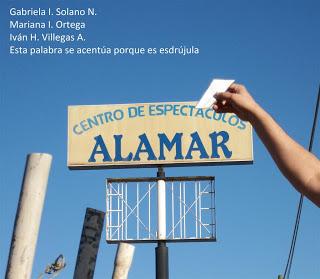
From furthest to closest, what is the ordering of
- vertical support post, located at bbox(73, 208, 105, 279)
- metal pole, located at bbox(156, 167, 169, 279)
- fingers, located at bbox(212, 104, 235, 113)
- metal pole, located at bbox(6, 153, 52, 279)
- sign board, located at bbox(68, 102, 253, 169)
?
sign board, located at bbox(68, 102, 253, 169) < metal pole, located at bbox(156, 167, 169, 279) < vertical support post, located at bbox(73, 208, 105, 279) < metal pole, located at bbox(6, 153, 52, 279) < fingers, located at bbox(212, 104, 235, 113)

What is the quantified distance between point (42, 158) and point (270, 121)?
12.2ft

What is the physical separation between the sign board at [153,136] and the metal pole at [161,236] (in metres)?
0.60

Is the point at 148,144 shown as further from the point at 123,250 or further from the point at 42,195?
the point at 42,195

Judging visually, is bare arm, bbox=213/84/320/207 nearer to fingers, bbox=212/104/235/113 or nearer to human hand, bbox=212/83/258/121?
human hand, bbox=212/83/258/121

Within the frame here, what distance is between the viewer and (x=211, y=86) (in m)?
1.88

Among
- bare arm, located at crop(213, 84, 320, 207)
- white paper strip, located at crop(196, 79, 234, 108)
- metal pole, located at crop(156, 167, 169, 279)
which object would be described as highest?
metal pole, located at crop(156, 167, 169, 279)

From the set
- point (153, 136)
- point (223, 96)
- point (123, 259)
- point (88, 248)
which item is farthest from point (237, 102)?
point (153, 136)

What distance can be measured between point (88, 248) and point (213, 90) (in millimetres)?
4256

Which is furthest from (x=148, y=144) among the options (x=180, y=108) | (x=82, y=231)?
(x=82, y=231)

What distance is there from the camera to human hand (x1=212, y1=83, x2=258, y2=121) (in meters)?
1.67

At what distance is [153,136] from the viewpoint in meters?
19.6

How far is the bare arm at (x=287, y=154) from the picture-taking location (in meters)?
1.53

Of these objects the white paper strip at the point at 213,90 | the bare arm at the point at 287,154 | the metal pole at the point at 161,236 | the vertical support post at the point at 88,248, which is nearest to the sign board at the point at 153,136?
the metal pole at the point at 161,236

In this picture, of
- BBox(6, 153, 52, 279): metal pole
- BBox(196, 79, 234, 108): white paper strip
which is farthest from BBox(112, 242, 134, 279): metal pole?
BBox(196, 79, 234, 108): white paper strip
